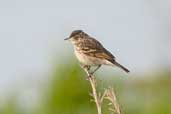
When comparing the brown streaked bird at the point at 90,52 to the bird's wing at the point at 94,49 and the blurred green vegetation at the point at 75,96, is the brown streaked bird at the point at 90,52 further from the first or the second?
the blurred green vegetation at the point at 75,96

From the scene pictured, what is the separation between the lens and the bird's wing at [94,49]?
1252cm

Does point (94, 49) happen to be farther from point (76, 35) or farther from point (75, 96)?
point (75, 96)

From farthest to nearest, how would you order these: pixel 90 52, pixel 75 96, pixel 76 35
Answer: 1. pixel 75 96
2. pixel 76 35
3. pixel 90 52

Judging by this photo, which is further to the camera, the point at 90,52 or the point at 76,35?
the point at 76,35

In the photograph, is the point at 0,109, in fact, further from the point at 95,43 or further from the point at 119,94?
the point at 95,43

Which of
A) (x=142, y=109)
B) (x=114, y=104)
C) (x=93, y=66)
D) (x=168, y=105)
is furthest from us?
(x=142, y=109)

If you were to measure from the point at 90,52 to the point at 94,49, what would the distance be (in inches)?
2.8

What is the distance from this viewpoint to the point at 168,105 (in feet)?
48.8

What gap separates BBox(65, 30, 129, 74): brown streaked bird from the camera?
12.4 metres

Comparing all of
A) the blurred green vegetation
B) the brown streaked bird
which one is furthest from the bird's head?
the blurred green vegetation

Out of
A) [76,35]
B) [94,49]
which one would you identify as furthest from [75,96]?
[94,49]

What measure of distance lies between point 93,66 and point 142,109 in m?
4.07

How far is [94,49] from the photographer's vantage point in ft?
42.0

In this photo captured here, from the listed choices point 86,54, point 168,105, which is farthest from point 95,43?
point 168,105
